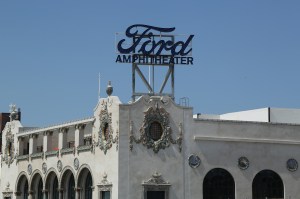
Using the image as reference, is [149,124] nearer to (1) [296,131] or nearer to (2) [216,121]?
(2) [216,121]

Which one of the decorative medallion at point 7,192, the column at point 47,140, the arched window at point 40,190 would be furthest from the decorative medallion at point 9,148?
the column at point 47,140

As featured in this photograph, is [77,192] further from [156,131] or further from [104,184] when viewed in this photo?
[156,131]

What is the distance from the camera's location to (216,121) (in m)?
78.2

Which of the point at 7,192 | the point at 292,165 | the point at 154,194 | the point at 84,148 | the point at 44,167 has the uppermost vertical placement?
the point at 84,148

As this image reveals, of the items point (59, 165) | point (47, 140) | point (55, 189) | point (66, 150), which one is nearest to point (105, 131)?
point (66, 150)

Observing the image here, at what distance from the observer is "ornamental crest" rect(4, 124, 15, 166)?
98.6 metres

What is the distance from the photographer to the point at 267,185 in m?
79.4

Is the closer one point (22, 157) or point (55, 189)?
point (55, 189)

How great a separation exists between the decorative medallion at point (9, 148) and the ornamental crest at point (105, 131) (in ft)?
78.1

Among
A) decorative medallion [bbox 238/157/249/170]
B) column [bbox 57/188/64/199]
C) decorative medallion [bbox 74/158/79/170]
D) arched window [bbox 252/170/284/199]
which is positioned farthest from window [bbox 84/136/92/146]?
arched window [bbox 252/170/284/199]

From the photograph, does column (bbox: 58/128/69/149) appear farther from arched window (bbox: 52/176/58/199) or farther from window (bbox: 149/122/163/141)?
window (bbox: 149/122/163/141)

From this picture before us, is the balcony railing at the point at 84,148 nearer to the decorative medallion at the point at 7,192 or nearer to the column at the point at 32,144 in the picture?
the column at the point at 32,144

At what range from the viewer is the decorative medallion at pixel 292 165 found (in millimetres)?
80438

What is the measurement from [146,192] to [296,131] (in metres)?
17.8
